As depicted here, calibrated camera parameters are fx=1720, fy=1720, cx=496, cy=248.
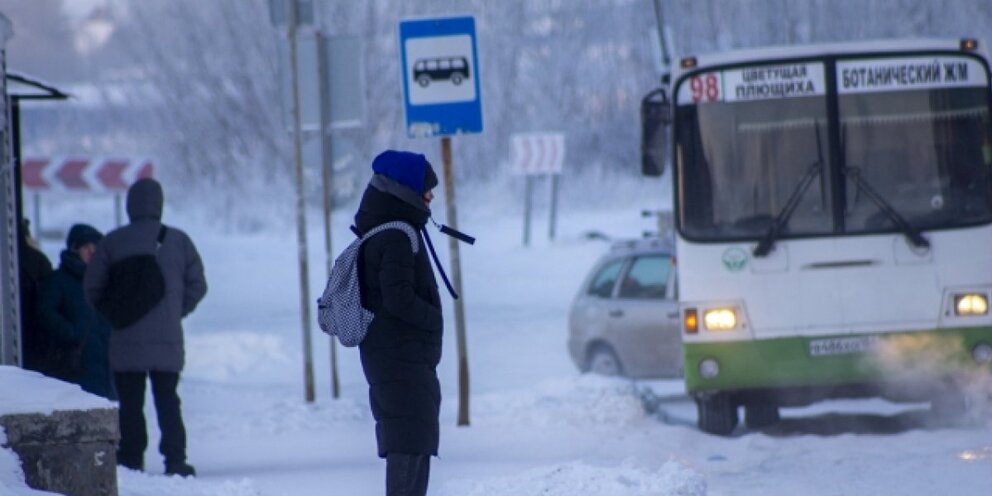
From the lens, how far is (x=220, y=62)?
4403 centimetres

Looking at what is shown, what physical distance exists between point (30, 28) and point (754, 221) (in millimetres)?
31042

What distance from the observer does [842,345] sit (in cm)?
1186

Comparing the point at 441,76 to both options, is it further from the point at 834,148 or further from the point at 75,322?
the point at 75,322

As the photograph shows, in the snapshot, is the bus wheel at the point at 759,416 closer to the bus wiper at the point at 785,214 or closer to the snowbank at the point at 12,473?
the bus wiper at the point at 785,214

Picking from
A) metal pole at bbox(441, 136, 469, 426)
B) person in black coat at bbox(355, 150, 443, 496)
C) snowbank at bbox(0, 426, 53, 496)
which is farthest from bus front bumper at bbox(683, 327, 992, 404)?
snowbank at bbox(0, 426, 53, 496)

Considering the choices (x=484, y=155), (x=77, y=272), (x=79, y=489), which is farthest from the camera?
(x=484, y=155)

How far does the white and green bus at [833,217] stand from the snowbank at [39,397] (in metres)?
5.76

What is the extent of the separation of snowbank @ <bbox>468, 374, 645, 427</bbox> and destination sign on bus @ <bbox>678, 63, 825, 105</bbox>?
2.71 m

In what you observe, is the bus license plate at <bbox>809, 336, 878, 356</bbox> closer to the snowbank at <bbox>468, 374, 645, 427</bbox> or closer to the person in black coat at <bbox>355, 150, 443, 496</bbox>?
the snowbank at <bbox>468, 374, 645, 427</bbox>

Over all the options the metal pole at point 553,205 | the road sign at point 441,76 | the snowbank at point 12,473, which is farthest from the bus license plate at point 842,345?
the metal pole at point 553,205

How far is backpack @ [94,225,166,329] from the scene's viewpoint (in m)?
9.80

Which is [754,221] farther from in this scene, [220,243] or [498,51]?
[498,51]

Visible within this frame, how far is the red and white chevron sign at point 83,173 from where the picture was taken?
24953 mm

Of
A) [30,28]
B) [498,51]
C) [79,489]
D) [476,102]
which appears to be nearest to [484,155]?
[498,51]
